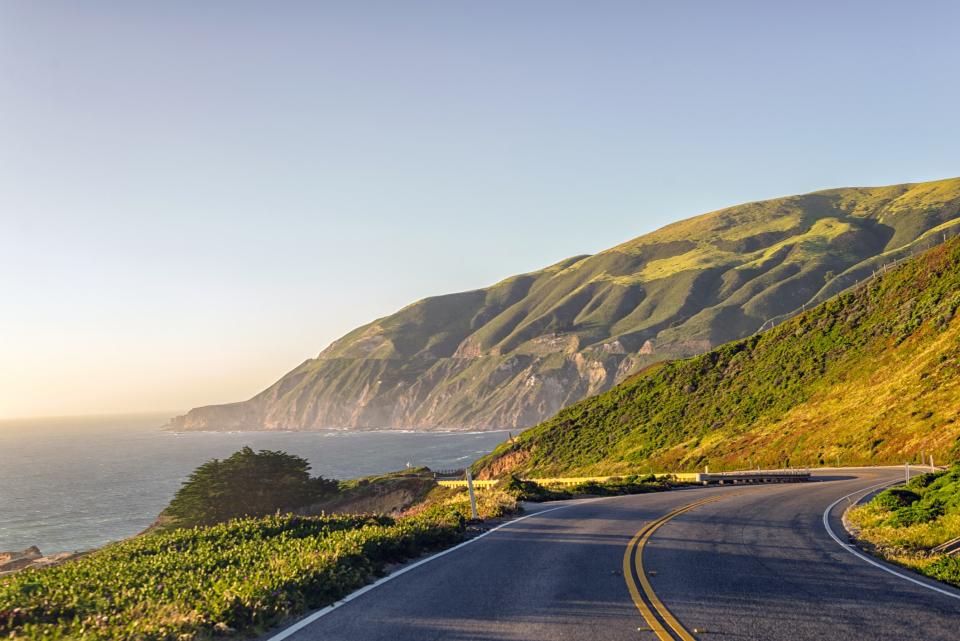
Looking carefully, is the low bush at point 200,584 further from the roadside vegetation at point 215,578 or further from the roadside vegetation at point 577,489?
the roadside vegetation at point 577,489

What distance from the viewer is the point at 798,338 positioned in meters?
77.9

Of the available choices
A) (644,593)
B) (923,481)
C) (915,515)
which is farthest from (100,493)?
(644,593)

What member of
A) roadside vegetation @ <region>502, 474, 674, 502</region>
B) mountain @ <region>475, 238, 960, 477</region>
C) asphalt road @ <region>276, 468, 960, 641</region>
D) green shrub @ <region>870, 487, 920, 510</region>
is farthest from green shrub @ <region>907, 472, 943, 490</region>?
mountain @ <region>475, 238, 960, 477</region>

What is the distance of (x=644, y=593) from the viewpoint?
9453 mm

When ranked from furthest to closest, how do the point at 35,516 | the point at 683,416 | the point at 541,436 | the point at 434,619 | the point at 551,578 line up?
the point at 35,516, the point at 541,436, the point at 683,416, the point at 551,578, the point at 434,619

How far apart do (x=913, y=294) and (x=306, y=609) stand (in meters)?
74.9

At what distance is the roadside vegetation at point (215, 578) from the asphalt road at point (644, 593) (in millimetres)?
786

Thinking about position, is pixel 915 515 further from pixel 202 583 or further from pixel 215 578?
pixel 202 583

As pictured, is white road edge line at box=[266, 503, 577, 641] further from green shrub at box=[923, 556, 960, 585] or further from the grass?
green shrub at box=[923, 556, 960, 585]

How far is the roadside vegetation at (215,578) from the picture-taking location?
26.7 feet

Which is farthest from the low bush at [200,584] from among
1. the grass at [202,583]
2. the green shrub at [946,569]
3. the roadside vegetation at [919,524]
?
the roadside vegetation at [919,524]

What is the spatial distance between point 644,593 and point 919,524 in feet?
35.8

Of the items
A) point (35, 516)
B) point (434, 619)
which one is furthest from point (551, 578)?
point (35, 516)

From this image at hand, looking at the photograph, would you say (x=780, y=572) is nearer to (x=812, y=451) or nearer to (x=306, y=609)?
(x=306, y=609)
